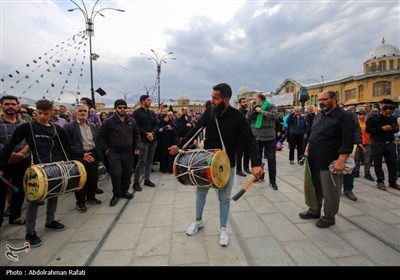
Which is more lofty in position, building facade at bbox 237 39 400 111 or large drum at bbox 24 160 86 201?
building facade at bbox 237 39 400 111

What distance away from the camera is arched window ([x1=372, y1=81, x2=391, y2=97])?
4269 centimetres

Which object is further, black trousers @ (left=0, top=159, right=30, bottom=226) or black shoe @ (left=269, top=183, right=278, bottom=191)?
black shoe @ (left=269, top=183, right=278, bottom=191)

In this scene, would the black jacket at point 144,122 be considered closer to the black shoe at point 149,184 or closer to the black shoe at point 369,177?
the black shoe at point 149,184

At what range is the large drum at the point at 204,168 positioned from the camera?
2.82 meters

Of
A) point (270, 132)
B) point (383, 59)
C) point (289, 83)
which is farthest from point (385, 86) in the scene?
point (270, 132)

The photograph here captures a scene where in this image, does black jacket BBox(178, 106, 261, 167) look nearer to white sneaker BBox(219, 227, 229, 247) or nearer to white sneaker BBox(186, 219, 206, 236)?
white sneaker BBox(219, 227, 229, 247)

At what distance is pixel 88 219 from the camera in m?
4.05

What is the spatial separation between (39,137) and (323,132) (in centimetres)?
406

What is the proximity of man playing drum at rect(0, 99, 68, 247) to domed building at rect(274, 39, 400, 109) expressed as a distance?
47.2 metres

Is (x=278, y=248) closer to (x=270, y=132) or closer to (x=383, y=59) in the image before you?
(x=270, y=132)

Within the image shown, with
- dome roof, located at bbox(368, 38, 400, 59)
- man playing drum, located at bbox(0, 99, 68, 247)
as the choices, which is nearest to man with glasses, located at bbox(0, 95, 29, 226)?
man playing drum, located at bbox(0, 99, 68, 247)

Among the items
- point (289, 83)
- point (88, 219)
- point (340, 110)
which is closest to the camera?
Answer: point (340, 110)

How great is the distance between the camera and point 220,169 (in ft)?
9.64
